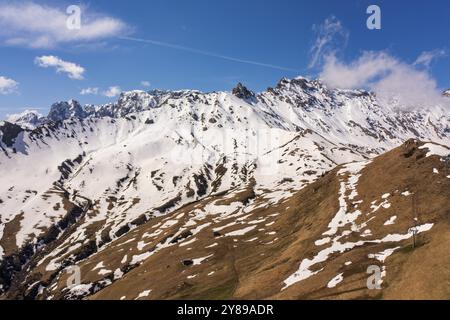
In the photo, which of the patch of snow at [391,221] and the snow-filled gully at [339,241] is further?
the patch of snow at [391,221]

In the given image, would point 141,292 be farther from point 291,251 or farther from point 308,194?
point 308,194

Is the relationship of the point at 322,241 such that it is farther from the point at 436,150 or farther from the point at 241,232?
the point at 241,232

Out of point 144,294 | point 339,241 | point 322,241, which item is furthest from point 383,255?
point 144,294

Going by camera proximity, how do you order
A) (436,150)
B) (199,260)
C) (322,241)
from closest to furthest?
(322,241)
(199,260)
(436,150)

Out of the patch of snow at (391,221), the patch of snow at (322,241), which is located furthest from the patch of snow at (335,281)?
the patch of snow at (391,221)

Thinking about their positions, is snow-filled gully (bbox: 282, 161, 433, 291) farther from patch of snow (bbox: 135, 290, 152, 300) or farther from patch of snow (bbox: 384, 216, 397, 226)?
patch of snow (bbox: 135, 290, 152, 300)

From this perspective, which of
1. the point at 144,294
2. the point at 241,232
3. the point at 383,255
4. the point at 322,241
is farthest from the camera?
the point at 241,232

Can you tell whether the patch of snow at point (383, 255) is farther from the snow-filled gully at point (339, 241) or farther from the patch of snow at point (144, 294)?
the patch of snow at point (144, 294)

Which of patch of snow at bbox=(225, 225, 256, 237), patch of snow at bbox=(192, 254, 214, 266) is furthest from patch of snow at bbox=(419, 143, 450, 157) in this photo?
patch of snow at bbox=(192, 254, 214, 266)
